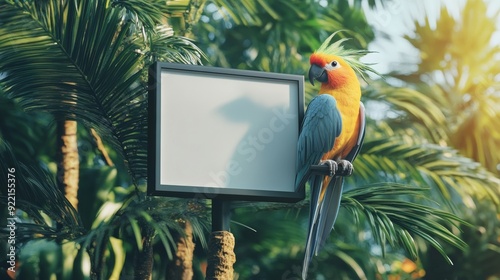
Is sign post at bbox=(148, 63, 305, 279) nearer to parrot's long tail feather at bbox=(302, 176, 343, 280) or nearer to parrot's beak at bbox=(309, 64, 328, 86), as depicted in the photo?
parrot's long tail feather at bbox=(302, 176, 343, 280)

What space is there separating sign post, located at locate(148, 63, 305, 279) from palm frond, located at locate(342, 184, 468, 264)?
30.2 inches

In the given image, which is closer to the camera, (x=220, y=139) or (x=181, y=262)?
(x=220, y=139)

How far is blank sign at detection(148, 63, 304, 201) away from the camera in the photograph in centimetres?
511

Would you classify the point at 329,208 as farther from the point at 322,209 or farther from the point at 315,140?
the point at 315,140

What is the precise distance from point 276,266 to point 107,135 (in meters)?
3.15

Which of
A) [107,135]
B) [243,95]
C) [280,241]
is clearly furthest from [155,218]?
[280,241]

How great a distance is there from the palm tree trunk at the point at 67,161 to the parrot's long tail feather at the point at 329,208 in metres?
2.38

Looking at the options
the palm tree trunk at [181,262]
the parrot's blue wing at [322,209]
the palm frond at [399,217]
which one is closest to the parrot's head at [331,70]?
the parrot's blue wing at [322,209]

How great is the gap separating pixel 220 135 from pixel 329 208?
843mm

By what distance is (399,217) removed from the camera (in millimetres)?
5895

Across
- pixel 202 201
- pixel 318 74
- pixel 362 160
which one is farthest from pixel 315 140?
pixel 362 160

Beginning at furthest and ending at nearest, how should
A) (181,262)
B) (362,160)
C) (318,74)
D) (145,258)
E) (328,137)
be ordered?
(362,160)
(181,262)
(145,258)
(318,74)
(328,137)

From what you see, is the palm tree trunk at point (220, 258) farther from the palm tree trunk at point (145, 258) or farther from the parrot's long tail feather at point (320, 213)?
the palm tree trunk at point (145, 258)

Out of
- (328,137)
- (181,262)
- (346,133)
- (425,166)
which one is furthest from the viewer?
(425,166)
